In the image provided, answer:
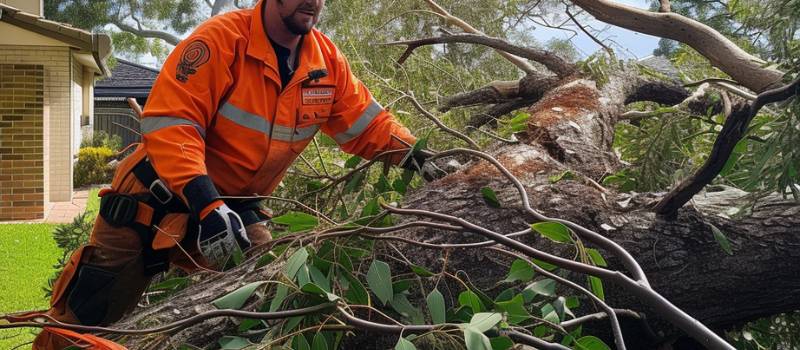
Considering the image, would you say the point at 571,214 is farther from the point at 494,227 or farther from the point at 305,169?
the point at 305,169

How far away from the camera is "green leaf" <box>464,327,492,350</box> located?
1.64 meters

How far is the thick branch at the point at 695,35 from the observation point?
3.51m

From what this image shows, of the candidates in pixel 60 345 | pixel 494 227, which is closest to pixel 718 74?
pixel 494 227

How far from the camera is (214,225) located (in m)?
2.81

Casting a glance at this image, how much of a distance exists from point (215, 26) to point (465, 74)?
3290 millimetres

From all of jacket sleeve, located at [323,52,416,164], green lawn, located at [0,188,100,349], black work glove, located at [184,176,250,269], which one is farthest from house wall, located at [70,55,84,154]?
black work glove, located at [184,176,250,269]

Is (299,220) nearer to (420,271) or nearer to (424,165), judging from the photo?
(420,271)

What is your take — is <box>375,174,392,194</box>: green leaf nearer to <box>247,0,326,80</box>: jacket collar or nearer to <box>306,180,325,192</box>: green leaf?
<box>306,180,325,192</box>: green leaf

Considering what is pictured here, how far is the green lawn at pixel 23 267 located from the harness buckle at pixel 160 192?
2414mm

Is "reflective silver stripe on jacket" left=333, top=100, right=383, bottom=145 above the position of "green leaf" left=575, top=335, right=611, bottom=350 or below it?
above

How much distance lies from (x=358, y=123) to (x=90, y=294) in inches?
52.0

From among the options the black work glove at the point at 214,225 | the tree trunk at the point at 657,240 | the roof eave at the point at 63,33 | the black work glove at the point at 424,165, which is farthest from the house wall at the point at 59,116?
the tree trunk at the point at 657,240

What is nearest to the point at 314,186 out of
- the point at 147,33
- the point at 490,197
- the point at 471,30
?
the point at 490,197

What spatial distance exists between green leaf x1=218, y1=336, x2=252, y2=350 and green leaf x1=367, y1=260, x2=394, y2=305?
33 cm
